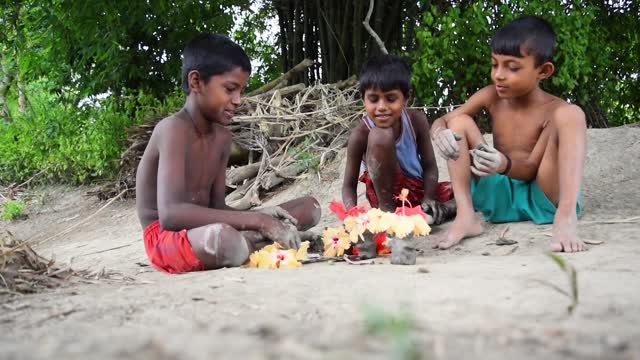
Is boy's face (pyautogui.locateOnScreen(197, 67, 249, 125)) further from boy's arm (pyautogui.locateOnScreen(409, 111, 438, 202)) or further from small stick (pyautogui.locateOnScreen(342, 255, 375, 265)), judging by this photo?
boy's arm (pyautogui.locateOnScreen(409, 111, 438, 202))

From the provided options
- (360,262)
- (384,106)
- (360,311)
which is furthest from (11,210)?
(360,311)

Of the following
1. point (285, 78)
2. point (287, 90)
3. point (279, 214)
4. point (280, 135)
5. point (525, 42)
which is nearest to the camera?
point (279, 214)

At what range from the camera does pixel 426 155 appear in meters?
3.86

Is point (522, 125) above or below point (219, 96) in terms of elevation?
below

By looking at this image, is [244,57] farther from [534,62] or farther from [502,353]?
[502,353]

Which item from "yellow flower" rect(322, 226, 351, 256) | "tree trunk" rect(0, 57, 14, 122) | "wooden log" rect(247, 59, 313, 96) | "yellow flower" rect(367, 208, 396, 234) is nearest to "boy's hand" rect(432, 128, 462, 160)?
"yellow flower" rect(367, 208, 396, 234)

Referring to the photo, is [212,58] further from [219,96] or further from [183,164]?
[183,164]

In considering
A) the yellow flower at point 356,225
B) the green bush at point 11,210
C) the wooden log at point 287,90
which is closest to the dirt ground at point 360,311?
the yellow flower at point 356,225

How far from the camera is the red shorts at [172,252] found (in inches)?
114

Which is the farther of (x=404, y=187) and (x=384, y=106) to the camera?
(x=404, y=187)

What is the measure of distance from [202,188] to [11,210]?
160 inches

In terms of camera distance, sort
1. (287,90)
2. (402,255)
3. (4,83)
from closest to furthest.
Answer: (402,255)
(287,90)
(4,83)

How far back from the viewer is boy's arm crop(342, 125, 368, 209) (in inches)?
146

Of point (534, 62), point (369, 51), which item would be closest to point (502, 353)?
point (534, 62)
